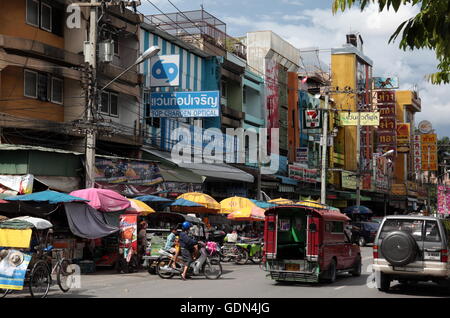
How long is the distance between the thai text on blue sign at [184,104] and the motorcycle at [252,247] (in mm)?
7616

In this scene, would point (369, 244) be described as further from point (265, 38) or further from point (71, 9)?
point (71, 9)

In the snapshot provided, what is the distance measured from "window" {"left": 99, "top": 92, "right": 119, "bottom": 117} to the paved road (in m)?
11.6

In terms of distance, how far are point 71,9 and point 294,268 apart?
53.1ft

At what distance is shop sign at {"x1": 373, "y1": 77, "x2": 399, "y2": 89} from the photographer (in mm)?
77938

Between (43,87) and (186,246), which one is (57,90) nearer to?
(43,87)

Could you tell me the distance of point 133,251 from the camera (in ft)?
71.1

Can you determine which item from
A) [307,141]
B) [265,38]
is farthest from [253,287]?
[307,141]

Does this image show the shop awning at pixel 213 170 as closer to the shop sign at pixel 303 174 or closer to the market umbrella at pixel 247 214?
the market umbrella at pixel 247 214

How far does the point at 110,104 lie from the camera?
1218 inches

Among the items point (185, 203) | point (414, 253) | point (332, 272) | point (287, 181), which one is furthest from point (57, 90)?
point (287, 181)

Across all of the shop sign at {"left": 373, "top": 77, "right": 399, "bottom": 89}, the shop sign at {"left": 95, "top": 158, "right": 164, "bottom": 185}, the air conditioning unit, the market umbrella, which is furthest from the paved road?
the shop sign at {"left": 373, "top": 77, "right": 399, "bottom": 89}

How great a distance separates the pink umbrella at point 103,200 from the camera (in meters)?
21.2

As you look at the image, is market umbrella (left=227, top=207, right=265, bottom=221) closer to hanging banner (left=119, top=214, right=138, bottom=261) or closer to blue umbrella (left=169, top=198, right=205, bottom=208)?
blue umbrella (left=169, top=198, right=205, bottom=208)

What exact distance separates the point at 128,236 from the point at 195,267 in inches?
135
